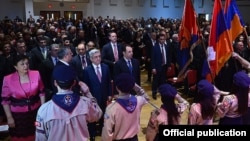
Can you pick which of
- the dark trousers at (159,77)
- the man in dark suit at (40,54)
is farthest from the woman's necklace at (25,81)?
the dark trousers at (159,77)

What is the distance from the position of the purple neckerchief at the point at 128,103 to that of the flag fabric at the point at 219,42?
8.30 ft

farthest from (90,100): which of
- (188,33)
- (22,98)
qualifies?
(188,33)

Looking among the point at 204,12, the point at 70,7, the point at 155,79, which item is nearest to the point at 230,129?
→ the point at 155,79

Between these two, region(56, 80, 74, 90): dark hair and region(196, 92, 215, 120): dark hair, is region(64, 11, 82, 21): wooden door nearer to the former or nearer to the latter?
region(196, 92, 215, 120): dark hair

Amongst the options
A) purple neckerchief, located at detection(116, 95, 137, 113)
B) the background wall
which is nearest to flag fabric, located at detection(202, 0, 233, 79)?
purple neckerchief, located at detection(116, 95, 137, 113)

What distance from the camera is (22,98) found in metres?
3.66

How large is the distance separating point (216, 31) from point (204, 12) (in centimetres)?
2366

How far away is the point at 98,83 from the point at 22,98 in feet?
4.87

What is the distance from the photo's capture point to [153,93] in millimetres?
7789

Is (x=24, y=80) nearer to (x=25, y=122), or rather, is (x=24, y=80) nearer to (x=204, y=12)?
(x=25, y=122)

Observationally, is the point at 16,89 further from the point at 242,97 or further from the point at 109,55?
the point at 109,55

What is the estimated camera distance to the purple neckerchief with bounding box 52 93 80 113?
98.3 inches

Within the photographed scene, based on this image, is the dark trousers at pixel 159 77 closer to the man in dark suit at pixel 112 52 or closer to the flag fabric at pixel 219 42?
the man in dark suit at pixel 112 52

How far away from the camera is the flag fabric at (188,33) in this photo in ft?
18.8
